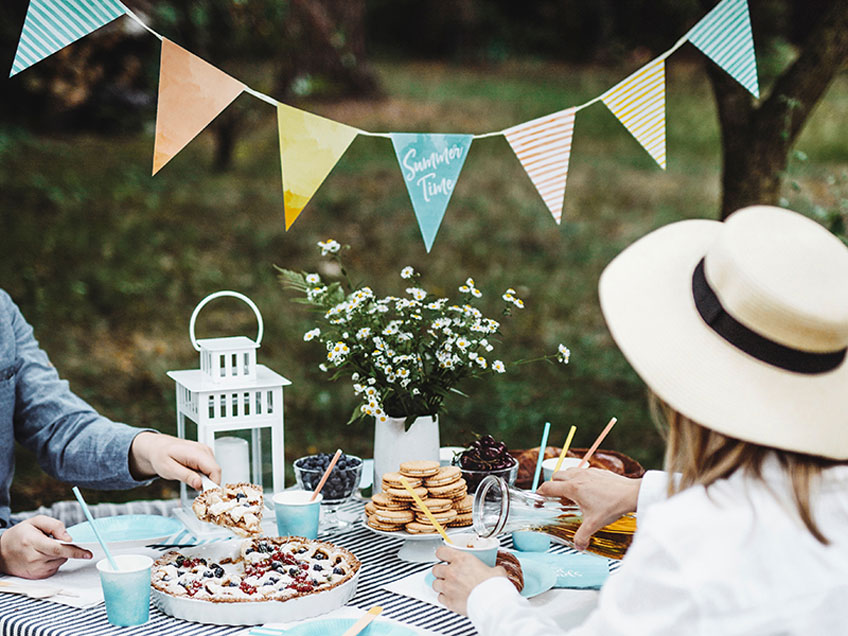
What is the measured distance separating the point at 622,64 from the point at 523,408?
7590 millimetres

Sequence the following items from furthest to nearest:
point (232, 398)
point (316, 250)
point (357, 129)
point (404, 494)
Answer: point (316, 250)
point (357, 129)
point (232, 398)
point (404, 494)

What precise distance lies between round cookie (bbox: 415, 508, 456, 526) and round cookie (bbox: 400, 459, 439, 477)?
0.26ft

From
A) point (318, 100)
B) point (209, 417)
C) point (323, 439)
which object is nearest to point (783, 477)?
point (209, 417)

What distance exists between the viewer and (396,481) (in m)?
1.89

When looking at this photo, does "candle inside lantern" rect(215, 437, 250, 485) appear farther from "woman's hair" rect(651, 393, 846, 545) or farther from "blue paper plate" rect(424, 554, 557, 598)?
"woman's hair" rect(651, 393, 846, 545)

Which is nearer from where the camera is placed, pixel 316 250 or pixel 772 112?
pixel 772 112

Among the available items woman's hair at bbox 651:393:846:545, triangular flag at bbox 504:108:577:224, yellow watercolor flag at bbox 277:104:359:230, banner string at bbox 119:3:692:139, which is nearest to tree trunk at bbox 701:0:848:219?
banner string at bbox 119:3:692:139

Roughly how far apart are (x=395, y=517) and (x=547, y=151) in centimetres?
112

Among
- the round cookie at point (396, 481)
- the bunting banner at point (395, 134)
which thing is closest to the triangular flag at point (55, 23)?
the bunting banner at point (395, 134)

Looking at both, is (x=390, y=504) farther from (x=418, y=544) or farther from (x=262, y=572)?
(x=262, y=572)

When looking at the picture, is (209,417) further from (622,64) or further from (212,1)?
(622,64)

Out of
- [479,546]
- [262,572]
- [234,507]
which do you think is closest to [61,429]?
[234,507]

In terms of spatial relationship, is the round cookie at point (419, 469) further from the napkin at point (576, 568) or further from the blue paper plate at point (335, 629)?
the blue paper plate at point (335, 629)

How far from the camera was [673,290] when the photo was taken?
4.38ft
